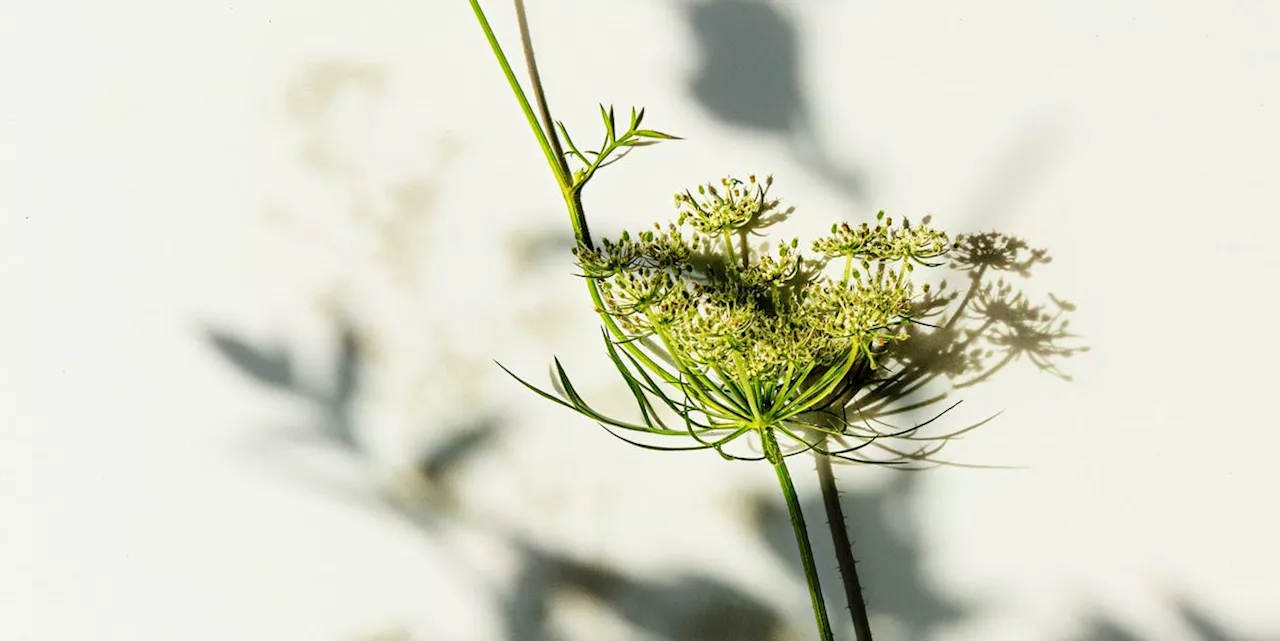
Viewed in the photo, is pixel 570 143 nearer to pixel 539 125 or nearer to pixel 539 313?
pixel 539 125

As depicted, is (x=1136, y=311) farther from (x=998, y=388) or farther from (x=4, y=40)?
(x=4, y=40)

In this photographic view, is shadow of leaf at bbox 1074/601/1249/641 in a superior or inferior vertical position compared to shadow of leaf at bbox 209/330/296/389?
inferior

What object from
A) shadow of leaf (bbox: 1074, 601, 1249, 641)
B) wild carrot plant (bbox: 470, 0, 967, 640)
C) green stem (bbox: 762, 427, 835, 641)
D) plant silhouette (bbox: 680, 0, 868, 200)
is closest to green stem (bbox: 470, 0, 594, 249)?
wild carrot plant (bbox: 470, 0, 967, 640)

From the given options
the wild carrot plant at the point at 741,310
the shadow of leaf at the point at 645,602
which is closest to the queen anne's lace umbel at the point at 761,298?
the wild carrot plant at the point at 741,310

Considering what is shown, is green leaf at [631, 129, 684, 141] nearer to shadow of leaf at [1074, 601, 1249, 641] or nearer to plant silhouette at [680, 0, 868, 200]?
plant silhouette at [680, 0, 868, 200]

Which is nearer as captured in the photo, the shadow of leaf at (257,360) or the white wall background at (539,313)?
the white wall background at (539,313)

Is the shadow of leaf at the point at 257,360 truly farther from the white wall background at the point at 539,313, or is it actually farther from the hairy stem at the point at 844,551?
the hairy stem at the point at 844,551

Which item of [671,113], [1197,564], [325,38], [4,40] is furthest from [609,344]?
[4,40]

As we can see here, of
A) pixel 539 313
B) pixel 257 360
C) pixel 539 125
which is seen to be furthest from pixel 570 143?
pixel 257 360
